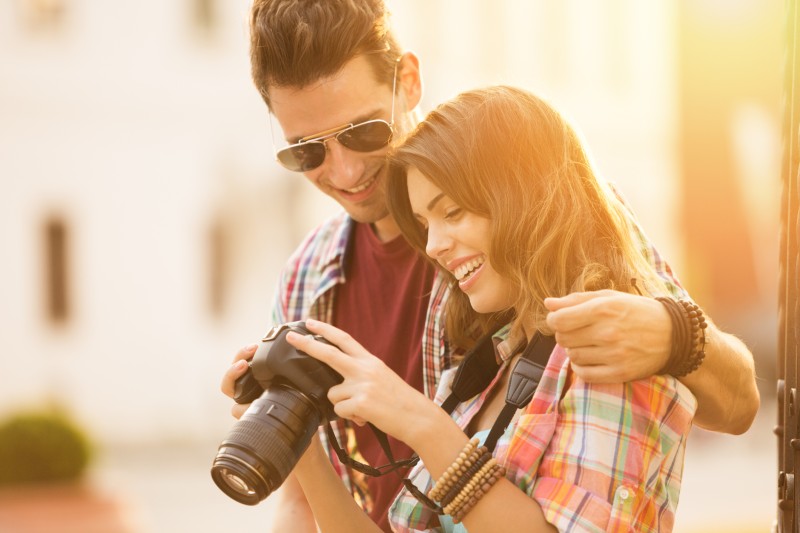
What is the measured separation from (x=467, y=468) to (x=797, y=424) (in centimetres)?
65

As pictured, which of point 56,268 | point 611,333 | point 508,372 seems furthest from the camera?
point 56,268

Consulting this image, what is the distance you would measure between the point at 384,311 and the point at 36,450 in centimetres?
844

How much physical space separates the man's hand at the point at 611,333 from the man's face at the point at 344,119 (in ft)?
3.42

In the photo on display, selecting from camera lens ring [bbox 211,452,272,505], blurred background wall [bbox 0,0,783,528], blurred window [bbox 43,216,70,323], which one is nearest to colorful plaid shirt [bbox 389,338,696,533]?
camera lens ring [bbox 211,452,272,505]

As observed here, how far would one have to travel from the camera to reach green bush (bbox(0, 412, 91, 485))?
1088 centimetres

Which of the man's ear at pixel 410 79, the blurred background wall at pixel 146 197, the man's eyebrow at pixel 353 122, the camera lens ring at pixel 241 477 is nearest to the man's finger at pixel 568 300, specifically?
the camera lens ring at pixel 241 477

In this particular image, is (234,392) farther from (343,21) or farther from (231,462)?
(343,21)

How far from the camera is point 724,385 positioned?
2.51 meters

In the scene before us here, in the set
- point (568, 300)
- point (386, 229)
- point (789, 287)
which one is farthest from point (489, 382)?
point (386, 229)

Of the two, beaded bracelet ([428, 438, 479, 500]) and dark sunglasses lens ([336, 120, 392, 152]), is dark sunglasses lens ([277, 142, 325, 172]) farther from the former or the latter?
beaded bracelet ([428, 438, 479, 500])

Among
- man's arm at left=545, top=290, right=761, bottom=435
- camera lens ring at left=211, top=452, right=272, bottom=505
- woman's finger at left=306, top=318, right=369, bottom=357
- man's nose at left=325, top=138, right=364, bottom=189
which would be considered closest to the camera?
man's arm at left=545, top=290, right=761, bottom=435

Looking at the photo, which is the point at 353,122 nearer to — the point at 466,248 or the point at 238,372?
the point at 466,248

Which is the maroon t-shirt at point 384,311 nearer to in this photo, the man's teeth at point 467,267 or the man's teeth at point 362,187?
the man's teeth at point 362,187

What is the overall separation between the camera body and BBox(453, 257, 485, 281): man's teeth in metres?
0.33
